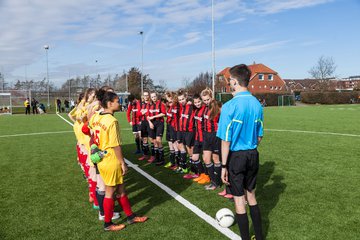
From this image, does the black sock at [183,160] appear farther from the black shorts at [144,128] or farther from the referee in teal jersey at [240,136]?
the referee in teal jersey at [240,136]

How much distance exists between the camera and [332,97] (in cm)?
5809

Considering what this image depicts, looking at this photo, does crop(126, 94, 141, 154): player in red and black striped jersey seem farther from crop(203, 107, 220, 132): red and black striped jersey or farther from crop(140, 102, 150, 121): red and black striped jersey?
crop(203, 107, 220, 132): red and black striped jersey

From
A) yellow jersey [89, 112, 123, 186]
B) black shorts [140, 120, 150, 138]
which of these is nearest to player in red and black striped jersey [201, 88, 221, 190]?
yellow jersey [89, 112, 123, 186]

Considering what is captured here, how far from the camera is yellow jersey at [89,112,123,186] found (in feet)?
14.7

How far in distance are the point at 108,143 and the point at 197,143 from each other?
3108 mm

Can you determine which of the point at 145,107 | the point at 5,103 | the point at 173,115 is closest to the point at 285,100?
the point at 5,103

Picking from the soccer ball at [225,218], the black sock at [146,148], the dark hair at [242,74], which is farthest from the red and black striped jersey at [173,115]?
the dark hair at [242,74]

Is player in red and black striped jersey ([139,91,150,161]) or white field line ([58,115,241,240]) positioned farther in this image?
player in red and black striped jersey ([139,91,150,161])

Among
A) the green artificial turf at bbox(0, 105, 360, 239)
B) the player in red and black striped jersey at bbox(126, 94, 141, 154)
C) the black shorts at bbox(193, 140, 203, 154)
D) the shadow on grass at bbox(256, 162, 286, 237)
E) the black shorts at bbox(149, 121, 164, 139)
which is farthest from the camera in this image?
the player in red and black striped jersey at bbox(126, 94, 141, 154)

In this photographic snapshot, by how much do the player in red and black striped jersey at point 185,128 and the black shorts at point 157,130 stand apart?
118cm

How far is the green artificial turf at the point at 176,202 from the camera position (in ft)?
15.2

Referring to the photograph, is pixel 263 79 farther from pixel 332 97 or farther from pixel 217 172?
pixel 217 172

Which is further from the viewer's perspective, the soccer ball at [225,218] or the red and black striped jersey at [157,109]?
the red and black striped jersey at [157,109]

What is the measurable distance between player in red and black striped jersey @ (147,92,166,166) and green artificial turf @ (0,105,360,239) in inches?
25.1
